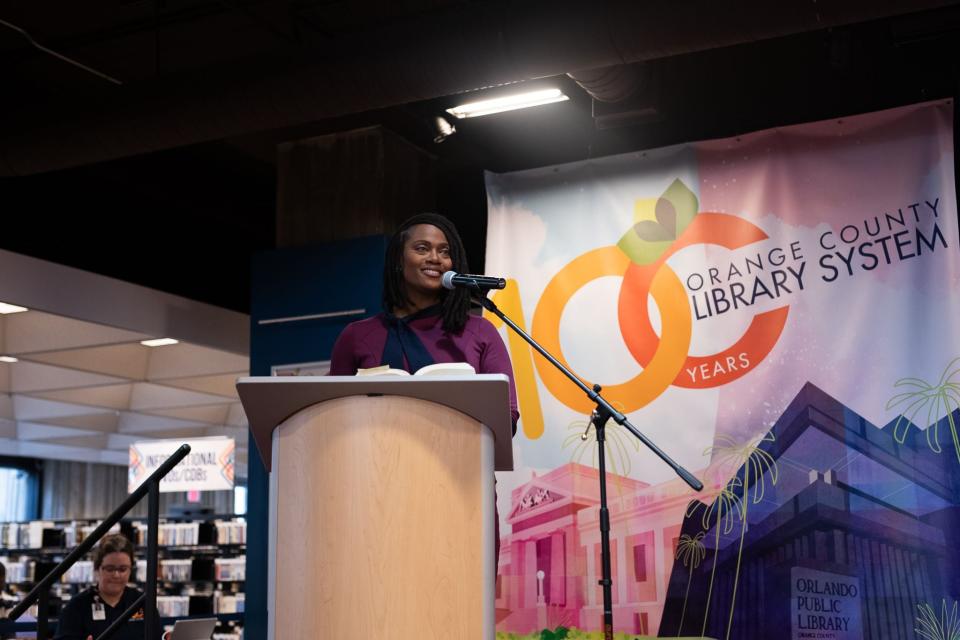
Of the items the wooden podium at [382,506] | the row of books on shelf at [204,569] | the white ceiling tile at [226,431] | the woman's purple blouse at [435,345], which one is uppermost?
the white ceiling tile at [226,431]

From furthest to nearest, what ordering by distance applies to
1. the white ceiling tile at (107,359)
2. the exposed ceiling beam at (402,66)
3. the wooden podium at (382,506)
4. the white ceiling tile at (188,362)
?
the white ceiling tile at (188,362) → the white ceiling tile at (107,359) → the exposed ceiling beam at (402,66) → the wooden podium at (382,506)

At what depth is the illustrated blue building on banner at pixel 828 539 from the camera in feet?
14.7

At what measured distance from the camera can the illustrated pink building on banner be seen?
498cm

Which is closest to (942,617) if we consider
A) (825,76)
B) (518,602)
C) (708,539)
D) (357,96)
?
(708,539)

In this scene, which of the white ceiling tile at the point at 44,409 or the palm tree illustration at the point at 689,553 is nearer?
the palm tree illustration at the point at 689,553

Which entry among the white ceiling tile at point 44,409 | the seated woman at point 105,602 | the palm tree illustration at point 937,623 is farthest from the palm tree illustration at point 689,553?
the white ceiling tile at point 44,409

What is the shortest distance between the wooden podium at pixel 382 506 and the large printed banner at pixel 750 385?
3215 millimetres

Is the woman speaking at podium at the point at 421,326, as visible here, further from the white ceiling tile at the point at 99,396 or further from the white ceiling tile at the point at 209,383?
the white ceiling tile at the point at 99,396

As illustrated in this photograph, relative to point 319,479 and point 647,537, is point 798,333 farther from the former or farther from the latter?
point 319,479

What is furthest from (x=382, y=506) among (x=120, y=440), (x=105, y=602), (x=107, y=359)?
(x=120, y=440)

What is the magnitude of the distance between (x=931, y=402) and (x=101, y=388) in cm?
969

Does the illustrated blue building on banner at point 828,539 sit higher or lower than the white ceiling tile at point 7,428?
lower

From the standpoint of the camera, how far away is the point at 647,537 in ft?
16.5

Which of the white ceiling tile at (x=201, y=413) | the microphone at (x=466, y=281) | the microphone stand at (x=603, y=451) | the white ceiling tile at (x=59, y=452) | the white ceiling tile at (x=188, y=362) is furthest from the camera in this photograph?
the white ceiling tile at (x=59, y=452)
